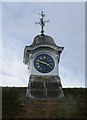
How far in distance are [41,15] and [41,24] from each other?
692 millimetres

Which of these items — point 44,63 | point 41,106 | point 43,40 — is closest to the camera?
point 41,106

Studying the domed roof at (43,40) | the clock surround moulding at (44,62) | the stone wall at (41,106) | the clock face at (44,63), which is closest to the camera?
the stone wall at (41,106)

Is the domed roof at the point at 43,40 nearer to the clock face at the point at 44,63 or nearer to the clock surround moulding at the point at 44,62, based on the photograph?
the clock surround moulding at the point at 44,62

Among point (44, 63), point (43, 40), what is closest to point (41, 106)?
point (44, 63)

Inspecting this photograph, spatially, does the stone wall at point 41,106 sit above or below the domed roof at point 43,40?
below

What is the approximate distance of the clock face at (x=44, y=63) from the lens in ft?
95.2

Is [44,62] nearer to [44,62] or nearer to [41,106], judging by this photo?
[44,62]

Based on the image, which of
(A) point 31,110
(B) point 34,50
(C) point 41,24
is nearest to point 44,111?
(A) point 31,110

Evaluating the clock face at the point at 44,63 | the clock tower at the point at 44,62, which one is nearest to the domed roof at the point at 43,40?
the clock tower at the point at 44,62

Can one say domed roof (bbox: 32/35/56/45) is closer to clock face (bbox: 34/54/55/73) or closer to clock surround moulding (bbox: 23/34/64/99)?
clock surround moulding (bbox: 23/34/64/99)

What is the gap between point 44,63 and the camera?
29.2 metres

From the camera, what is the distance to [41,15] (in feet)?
100

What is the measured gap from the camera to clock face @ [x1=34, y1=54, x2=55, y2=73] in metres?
29.0

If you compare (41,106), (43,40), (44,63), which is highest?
(43,40)
